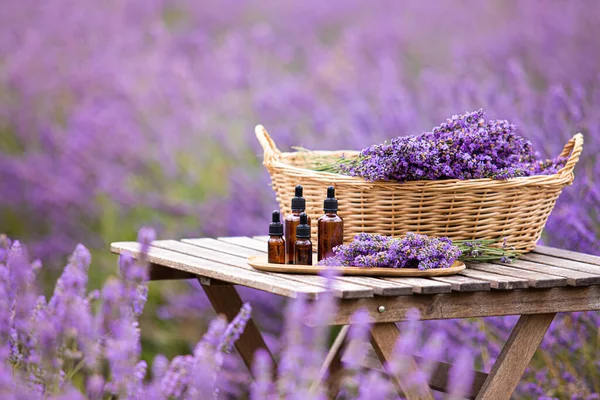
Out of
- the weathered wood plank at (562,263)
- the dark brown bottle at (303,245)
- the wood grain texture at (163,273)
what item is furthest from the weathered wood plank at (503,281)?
the wood grain texture at (163,273)

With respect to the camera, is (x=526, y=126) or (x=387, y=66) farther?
(x=387, y=66)

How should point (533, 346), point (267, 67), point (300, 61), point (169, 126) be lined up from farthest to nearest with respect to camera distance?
point (300, 61)
point (267, 67)
point (169, 126)
point (533, 346)

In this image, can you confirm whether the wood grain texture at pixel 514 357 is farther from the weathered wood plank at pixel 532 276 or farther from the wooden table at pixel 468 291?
the weathered wood plank at pixel 532 276

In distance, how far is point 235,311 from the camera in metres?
2.69

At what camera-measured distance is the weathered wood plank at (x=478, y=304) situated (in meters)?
1.97

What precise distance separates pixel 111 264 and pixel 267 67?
1671mm

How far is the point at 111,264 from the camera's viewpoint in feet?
13.2

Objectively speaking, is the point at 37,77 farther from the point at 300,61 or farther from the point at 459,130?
the point at 459,130

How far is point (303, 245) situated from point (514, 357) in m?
0.56

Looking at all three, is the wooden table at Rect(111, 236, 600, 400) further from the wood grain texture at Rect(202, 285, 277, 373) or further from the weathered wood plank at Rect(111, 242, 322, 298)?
the wood grain texture at Rect(202, 285, 277, 373)

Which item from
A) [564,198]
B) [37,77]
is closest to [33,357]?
[564,198]

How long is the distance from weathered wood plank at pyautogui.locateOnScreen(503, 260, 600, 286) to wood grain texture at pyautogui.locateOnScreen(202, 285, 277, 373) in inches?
31.5

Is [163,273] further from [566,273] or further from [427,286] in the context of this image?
[566,273]

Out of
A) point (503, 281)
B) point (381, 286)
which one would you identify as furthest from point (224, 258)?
point (503, 281)
